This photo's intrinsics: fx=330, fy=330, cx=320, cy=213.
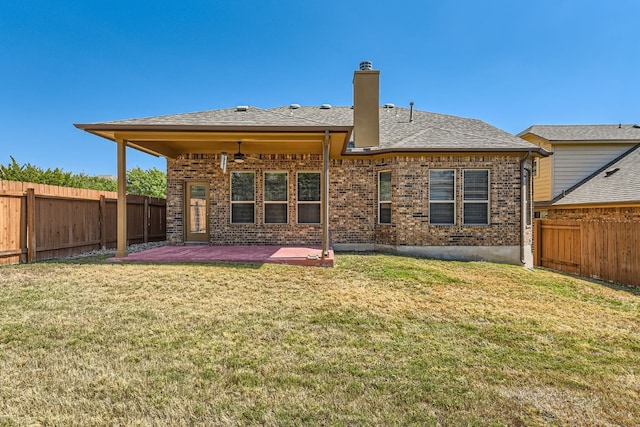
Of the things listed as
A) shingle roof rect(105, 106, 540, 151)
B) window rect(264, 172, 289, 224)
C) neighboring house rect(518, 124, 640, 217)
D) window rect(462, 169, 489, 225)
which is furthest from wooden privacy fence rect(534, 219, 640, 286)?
window rect(264, 172, 289, 224)

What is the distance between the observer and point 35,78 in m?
19.7

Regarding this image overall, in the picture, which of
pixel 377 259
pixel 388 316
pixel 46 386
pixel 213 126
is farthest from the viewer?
pixel 377 259

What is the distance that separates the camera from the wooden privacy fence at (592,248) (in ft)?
24.9

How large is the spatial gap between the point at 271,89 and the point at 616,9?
44.1 ft

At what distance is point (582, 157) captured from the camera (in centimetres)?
1452

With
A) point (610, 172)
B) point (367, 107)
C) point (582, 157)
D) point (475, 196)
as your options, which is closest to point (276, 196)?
point (367, 107)

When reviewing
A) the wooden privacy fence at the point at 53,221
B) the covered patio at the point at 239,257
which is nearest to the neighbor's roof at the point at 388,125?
the wooden privacy fence at the point at 53,221

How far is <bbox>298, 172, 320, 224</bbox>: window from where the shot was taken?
10.7 metres

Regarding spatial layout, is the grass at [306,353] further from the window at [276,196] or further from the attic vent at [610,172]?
the attic vent at [610,172]

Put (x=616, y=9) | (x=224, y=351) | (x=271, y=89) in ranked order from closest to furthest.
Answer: (x=224, y=351) → (x=616, y=9) → (x=271, y=89)

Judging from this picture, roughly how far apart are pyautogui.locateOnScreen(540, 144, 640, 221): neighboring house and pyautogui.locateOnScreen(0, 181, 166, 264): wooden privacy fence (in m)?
15.9

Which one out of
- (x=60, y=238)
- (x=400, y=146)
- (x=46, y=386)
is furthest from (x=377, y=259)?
(x=60, y=238)

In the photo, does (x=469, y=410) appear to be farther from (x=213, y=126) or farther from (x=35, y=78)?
(x=35, y=78)

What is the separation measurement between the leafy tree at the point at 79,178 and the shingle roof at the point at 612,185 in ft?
70.2
